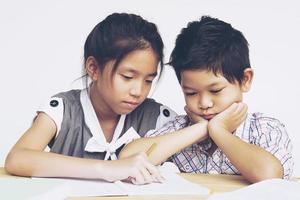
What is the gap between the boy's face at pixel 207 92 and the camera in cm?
116

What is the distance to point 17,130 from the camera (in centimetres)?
204

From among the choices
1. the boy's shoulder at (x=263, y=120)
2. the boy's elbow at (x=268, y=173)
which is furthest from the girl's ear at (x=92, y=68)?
the boy's elbow at (x=268, y=173)

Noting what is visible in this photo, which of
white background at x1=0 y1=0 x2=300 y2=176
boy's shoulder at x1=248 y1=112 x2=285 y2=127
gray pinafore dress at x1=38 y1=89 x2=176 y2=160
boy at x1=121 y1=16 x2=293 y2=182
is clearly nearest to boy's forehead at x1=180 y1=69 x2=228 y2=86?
boy at x1=121 y1=16 x2=293 y2=182

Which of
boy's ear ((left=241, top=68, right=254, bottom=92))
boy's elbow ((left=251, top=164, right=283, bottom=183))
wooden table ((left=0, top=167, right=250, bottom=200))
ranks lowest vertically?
wooden table ((left=0, top=167, right=250, bottom=200))

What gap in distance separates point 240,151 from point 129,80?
29cm

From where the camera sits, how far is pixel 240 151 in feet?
3.51

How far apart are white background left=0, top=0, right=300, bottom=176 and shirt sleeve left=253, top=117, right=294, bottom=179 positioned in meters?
0.75

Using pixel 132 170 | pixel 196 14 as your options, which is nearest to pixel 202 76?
pixel 132 170

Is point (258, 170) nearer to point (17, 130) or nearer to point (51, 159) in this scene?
point (51, 159)

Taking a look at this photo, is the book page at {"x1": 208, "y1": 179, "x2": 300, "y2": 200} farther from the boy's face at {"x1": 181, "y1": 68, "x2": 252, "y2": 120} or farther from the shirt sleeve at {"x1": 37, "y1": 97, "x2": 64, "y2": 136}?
the shirt sleeve at {"x1": 37, "y1": 97, "x2": 64, "y2": 136}

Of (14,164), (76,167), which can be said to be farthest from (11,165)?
(76,167)

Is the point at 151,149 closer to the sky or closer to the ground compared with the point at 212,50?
closer to the ground

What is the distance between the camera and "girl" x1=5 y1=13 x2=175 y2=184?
1.22 metres

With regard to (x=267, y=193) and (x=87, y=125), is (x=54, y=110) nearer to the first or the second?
(x=87, y=125)
